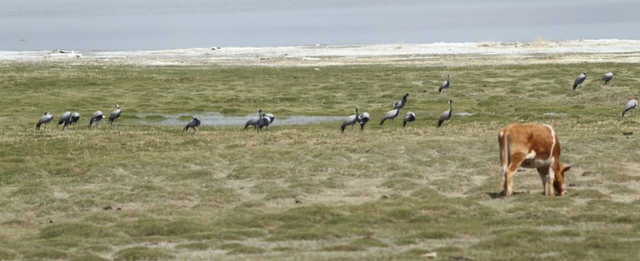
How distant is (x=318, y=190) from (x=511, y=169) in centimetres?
581

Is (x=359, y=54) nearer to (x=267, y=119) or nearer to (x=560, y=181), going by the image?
(x=267, y=119)

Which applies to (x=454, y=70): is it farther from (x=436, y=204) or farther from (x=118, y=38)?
(x=118, y=38)

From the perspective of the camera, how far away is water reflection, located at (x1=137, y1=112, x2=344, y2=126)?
40.8 meters

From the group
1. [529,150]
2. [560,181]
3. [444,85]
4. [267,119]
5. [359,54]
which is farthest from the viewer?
[359,54]

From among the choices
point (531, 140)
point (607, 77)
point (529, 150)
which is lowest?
point (607, 77)

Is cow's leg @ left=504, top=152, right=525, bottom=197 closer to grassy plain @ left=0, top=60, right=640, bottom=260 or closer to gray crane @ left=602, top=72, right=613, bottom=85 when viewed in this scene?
grassy plain @ left=0, top=60, right=640, bottom=260

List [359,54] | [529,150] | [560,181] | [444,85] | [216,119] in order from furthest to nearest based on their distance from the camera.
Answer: [359,54] → [444,85] → [216,119] → [560,181] → [529,150]

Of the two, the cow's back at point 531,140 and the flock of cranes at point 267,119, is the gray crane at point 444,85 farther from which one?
the cow's back at point 531,140

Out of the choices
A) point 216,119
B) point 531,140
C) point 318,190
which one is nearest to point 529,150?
point 531,140

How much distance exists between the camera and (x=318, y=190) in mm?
22281

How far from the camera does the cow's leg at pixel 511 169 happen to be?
1891 cm

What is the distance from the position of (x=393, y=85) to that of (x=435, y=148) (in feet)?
101

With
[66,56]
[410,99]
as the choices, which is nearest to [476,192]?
[410,99]

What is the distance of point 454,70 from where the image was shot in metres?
70.2
